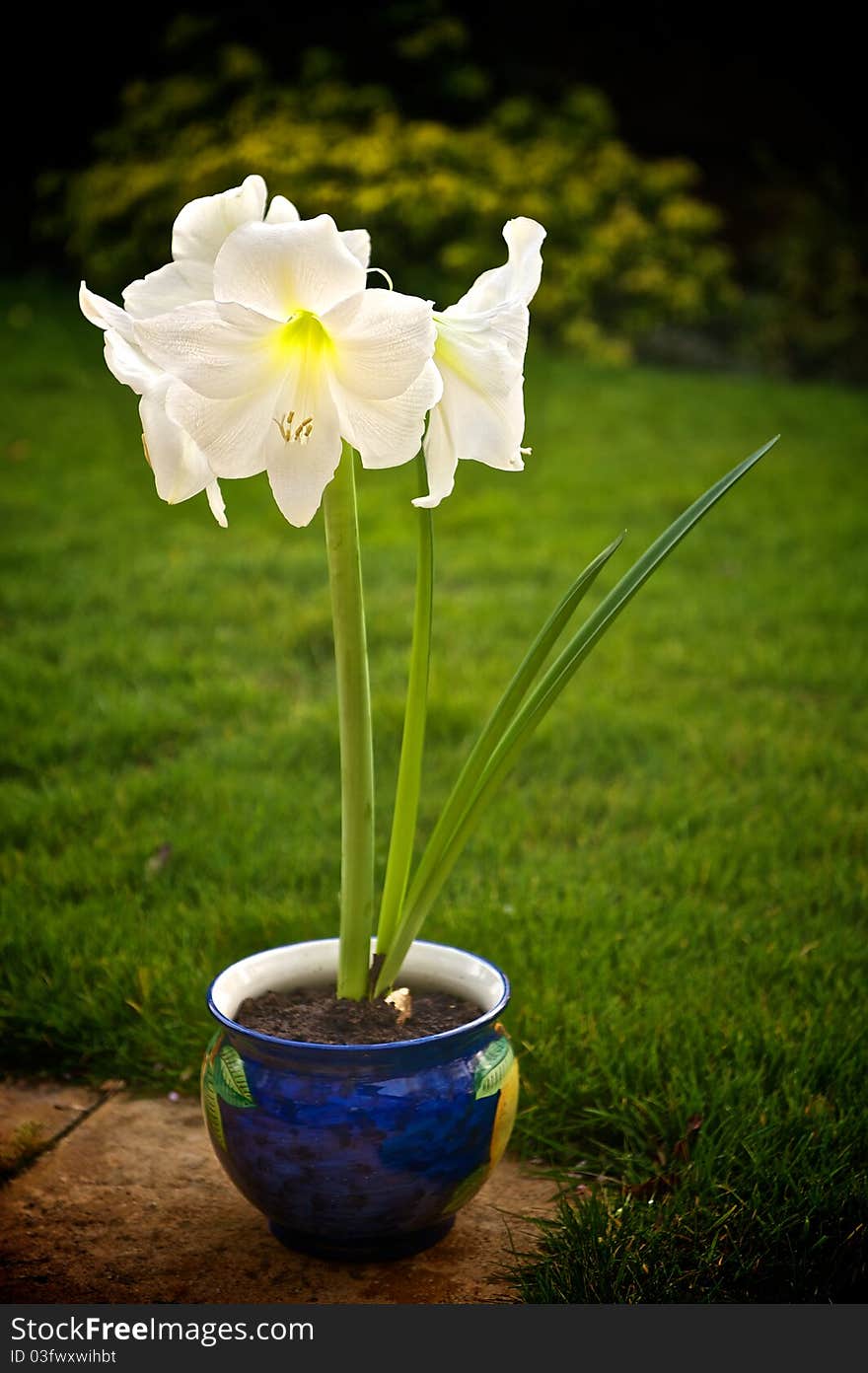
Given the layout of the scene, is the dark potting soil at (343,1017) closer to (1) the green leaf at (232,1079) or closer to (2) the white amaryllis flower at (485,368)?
(1) the green leaf at (232,1079)

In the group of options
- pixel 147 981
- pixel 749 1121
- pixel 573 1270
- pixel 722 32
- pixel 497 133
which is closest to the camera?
pixel 573 1270

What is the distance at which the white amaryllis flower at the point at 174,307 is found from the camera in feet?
3.80

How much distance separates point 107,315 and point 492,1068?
2.70ft

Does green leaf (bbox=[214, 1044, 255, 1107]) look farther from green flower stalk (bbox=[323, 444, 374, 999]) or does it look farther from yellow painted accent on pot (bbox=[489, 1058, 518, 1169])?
yellow painted accent on pot (bbox=[489, 1058, 518, 1169])

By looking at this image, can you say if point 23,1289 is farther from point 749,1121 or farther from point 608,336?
point 608,336

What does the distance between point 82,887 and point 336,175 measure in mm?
5378

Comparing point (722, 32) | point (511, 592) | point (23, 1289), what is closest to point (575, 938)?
point (23, 1289)

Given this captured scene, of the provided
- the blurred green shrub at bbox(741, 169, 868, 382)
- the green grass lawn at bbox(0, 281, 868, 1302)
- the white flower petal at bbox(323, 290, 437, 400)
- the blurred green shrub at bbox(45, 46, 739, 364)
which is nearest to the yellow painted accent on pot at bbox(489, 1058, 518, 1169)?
the green grass lawn at bbox(0, 281, 868, 1302)

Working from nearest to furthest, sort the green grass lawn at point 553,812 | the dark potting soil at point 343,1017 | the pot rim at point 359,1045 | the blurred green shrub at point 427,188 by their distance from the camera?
1. the pot rim at point 359,1045
2. the dark potting soil at point 343,1017
3. the green grass lawn at point 553,812
4. the blurred green shrub at point 427,188

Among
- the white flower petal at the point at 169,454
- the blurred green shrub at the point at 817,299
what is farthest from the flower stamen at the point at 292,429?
the blurred green shrub at the point at 817,299

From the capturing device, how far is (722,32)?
26.5ft

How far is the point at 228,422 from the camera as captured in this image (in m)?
1.10

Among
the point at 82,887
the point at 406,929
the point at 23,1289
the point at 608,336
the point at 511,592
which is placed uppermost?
the point at 406,929

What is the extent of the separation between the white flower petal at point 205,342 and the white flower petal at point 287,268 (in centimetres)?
2
